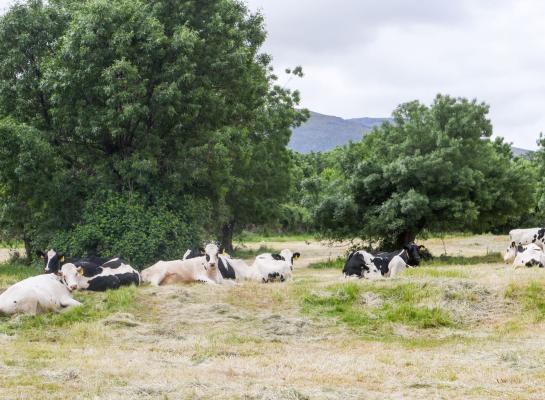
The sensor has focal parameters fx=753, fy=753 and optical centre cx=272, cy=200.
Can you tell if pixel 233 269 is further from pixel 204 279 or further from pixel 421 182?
pixel 421 182

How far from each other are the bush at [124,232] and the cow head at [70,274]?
18.6ft

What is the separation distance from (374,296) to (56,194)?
467 inches

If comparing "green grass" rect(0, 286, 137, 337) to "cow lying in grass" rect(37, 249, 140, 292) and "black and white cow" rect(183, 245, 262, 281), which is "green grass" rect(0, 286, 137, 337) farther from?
"black and white cow" rect(183, 245, 262, 281)

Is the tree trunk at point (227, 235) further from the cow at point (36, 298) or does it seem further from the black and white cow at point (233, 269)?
the cow at point (36, 298)

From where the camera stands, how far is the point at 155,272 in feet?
56.7

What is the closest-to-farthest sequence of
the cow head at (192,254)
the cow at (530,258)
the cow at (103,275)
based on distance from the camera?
the cow at (103,275)
the cow head at (192,254)
the cow at (530,258)

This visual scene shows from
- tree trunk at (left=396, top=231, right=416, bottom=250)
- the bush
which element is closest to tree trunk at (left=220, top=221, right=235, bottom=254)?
tree trunk at (left=396, top=231, right=416, bottom=250)

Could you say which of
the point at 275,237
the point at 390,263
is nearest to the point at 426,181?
the point at 390,263

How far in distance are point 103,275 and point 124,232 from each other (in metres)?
5.48

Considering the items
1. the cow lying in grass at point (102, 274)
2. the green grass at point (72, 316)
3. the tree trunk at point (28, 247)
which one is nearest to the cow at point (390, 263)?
the cow lying in grass at point (102, 274)

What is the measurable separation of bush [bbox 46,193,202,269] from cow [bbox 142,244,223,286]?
14.0ft

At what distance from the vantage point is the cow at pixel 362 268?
19391 mm

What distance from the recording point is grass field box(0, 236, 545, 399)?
8156 mm

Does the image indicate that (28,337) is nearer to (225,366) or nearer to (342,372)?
(225,366)
